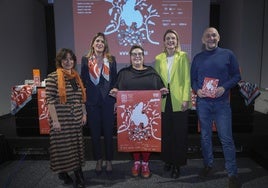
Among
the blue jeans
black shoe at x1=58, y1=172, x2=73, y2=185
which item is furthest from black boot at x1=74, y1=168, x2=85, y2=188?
the blue jeans

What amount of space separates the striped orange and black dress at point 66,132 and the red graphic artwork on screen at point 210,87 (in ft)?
3.76

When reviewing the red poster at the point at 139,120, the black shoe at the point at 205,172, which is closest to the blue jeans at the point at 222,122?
the black shoe at the point at 205,172

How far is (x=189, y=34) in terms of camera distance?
15.9 ft

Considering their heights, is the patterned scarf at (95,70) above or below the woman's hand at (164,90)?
above

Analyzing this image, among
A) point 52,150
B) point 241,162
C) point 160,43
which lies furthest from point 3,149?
point 160,43

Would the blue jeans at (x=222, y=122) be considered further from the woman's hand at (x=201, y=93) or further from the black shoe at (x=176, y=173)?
the black shoe at (x=176, y=173)

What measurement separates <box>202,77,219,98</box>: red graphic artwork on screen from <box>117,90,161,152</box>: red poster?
1.42ft

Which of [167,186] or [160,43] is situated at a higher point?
[160,43]

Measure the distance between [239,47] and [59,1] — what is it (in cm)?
395

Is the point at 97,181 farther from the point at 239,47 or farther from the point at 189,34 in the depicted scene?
the point at 239,47

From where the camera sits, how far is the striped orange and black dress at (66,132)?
2172 mm

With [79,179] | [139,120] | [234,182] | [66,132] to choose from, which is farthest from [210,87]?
[79,179]

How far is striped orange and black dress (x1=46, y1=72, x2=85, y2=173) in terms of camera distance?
7.13 feet

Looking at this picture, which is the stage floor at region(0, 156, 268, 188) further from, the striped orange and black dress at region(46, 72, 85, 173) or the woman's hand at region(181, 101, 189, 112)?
the woman's hand at region(181, 101, 189, 112)
